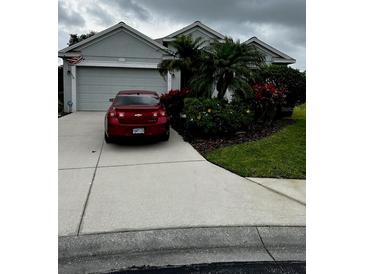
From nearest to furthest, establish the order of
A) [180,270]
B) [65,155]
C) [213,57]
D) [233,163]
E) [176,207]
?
1. [180,270]
2. [176,207]
3. [233,163]
4. [65,155]
5. [213,57]

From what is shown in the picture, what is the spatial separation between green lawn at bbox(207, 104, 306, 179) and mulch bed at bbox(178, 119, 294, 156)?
0.94 ft

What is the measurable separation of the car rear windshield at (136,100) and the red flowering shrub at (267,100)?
3347 mm

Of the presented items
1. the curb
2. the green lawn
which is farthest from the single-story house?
the curb

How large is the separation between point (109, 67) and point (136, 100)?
8.64 meters

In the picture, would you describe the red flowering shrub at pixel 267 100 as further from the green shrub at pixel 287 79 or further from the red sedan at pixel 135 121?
the red sedan at pixel 135 121

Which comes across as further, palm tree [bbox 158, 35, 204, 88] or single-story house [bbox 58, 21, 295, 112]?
single-story house [bbox 58, 21, 295, 112]

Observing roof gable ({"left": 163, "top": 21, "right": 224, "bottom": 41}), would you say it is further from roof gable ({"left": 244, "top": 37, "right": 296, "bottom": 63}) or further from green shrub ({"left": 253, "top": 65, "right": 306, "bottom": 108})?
green shrub ({"left": 253, "top": 65, "right": 306, "bottom": 108})

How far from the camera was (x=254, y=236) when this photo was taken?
3.50 m

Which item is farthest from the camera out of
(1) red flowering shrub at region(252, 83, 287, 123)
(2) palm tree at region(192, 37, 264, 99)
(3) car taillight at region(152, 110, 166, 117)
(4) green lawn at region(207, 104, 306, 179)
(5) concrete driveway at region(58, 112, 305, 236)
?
(1) red flowering shrub at region(252, 83, 287, 123)

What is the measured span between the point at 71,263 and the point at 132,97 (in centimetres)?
585

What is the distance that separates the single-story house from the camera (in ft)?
52.1
